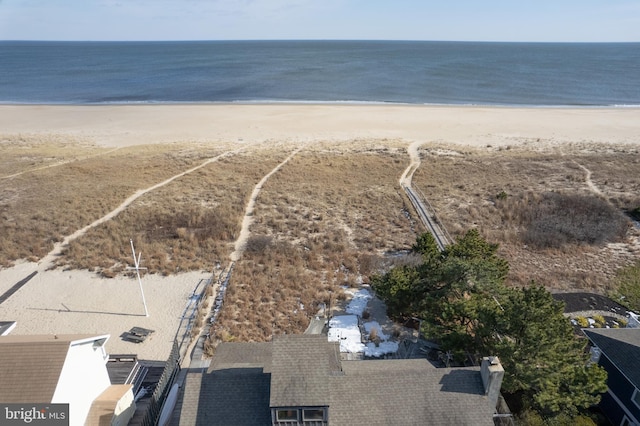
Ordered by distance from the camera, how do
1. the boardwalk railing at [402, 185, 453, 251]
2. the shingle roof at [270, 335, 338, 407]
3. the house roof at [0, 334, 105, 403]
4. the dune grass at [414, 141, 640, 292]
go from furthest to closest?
1. the boardwalk railing at [402, 185, 453, 251]
2. the dune grass at [414, 141, 640, 292]
3. the house roof at [0, 334, 105, 403]
4. the shingle roof at [270, 335, 338, 407]

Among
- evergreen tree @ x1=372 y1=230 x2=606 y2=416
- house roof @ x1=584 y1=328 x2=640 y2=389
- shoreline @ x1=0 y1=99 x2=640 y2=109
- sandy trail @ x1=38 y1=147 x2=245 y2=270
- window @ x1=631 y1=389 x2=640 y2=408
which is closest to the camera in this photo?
evergreen tree @ x1=372 y1=230 x2=606 y2=416

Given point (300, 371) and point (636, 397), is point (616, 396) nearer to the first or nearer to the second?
point (636, 397)

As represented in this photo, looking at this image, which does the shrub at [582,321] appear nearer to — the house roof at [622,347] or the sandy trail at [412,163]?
the house roof at [622,347]

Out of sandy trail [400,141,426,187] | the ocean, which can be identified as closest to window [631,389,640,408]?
sandy trail [400,141,426,187]

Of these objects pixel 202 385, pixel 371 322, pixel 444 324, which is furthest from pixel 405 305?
pixel 202 385

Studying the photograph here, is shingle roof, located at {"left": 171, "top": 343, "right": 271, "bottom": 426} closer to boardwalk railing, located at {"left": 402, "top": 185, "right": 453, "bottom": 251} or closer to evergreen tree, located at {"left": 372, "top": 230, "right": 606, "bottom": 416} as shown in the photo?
evergreen tree, located at {"left": 372, "top": 230, "right": 606, "bottom": 416}

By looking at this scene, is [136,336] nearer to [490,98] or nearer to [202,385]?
[202,385]
